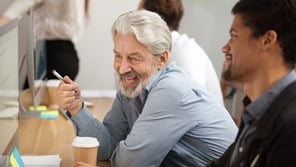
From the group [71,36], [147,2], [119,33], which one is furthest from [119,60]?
[71,36]

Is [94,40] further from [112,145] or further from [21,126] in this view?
[112,145]

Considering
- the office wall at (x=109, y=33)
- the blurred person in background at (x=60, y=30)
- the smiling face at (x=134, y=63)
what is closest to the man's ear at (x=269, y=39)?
the smiling face at (x=134, y=63)

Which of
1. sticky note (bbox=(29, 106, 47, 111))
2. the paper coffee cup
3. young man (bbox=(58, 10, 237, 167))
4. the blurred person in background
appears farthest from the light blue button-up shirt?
the blurred person in background

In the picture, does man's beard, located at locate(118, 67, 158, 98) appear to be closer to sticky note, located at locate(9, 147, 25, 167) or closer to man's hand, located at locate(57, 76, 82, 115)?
man's hand, located at locate(57, 76, 82, 115)

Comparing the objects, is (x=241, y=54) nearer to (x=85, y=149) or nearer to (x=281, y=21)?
(x=281, y=21)

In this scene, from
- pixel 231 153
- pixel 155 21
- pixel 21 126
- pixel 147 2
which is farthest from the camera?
pixel 147 2

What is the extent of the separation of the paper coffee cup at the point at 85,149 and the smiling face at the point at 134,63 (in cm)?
31

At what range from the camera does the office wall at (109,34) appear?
3.96 metres

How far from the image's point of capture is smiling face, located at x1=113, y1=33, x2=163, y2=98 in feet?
6.01

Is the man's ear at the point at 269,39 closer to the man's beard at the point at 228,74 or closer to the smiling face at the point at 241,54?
the smiling face at the point at 241,54

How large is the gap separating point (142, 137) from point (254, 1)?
60 cm


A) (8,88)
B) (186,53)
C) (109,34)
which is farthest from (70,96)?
(109,34)

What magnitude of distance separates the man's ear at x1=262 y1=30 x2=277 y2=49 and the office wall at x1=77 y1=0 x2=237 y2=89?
2.75 m

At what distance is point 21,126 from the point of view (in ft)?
7.67
